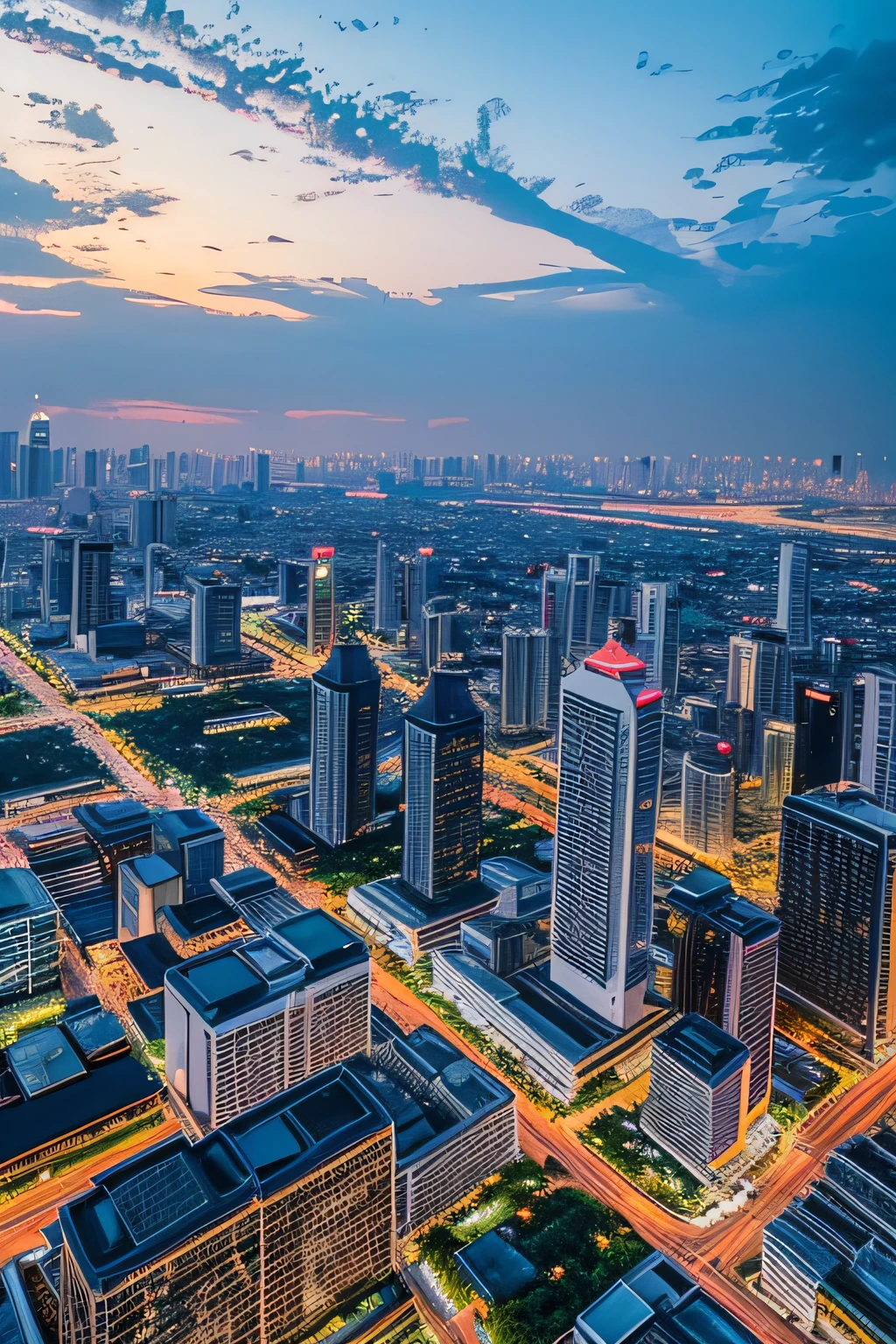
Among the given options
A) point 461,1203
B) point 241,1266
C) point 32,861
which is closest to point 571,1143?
point 461,1203

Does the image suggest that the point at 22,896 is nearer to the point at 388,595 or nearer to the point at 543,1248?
the point at 543,1248

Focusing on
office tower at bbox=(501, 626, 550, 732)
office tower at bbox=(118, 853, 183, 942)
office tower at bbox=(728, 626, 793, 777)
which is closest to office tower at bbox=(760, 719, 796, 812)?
office tower at bbox=(728, 626, 793, 777)

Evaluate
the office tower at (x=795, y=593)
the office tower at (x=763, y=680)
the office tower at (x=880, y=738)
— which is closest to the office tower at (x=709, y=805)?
the office tower at (x=880, y=738)

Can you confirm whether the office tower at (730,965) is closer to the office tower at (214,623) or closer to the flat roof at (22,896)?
the flat roof at (22,896)

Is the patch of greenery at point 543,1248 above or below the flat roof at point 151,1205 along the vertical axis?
below

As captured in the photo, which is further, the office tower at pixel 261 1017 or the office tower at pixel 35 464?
the office tower at pixel 35 464

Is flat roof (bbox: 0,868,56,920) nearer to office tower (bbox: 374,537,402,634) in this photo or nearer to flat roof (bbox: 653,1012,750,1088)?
flat roof (bbox: 653,1012,750,1088)
